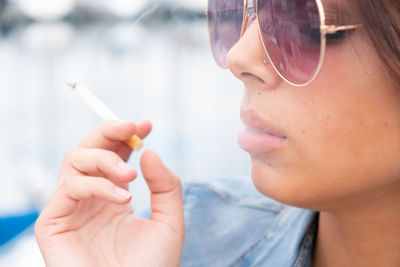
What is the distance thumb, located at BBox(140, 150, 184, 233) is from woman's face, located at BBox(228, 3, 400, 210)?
0.19 metres

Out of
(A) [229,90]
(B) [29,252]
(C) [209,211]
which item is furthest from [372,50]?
(A) [229,90]

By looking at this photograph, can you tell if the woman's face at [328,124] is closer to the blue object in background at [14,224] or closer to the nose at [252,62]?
the nose at [252,62]

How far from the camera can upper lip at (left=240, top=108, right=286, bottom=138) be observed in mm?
686

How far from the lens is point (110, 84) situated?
3.08 metres

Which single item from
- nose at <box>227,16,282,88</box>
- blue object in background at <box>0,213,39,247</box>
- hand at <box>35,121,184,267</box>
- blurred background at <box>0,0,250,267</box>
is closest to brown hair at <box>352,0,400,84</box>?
nose at <box>227,16,282,88</box>

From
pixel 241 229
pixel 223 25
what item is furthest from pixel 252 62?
pixel 241 229

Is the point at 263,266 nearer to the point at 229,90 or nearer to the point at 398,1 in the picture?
the point at 398,1

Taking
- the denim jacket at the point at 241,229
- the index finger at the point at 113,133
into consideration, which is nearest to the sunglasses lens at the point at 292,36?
the index finger at the point at 113,133

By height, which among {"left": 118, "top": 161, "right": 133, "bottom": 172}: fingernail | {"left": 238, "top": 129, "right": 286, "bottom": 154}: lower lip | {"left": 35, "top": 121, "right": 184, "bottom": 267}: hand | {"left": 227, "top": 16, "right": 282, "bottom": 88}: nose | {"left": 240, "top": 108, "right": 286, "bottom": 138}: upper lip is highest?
{"left": 227, "top": 16, "right": 282, "bottom": 88}: nose

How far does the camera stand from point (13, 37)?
118 inches

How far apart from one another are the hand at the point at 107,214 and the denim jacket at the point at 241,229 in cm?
14

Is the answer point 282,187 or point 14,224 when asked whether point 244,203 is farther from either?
point 14,224

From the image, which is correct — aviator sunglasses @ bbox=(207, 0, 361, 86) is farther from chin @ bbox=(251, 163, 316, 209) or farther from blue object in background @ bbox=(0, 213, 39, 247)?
blue object in background @ bbox=(0, 213, 39, 247)

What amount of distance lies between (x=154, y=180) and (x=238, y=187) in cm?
31
